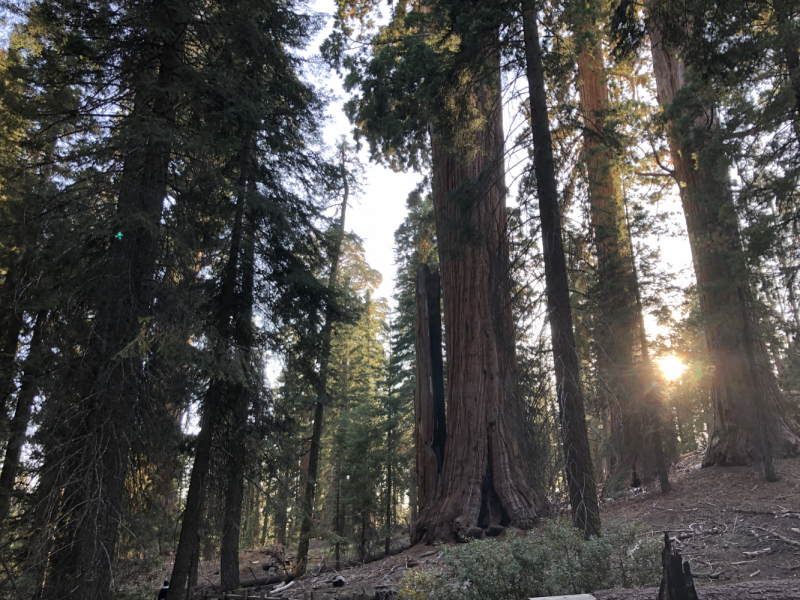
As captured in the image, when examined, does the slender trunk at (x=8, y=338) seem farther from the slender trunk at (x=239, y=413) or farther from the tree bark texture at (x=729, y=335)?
the tree bark texture at (x=729, y=335)

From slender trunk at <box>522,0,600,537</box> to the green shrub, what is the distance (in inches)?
20.8

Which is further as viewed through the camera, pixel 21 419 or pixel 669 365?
pixel 669 365

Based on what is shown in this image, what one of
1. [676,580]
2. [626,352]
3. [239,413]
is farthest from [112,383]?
[626,352]

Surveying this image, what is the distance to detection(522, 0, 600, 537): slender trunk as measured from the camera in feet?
18.1

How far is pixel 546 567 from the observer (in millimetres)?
4797

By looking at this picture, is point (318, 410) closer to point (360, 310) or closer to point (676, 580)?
point (360, 310)

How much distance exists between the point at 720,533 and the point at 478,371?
14.3ft

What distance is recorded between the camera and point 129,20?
7.07 m

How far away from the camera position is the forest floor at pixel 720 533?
4.88 metres

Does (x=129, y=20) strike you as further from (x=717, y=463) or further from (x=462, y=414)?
(x=717, y=463)

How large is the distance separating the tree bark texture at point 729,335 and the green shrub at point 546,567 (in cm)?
586

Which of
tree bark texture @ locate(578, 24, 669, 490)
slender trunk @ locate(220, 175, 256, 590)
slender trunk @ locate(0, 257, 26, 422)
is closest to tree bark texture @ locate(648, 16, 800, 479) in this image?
tree bark texture @ locate(578, 24, 669, 490)

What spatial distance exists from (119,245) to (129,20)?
3.37 metres

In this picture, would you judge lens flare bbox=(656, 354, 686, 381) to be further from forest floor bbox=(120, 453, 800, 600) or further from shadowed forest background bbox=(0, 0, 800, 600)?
forest floor bbox=(120, 453, 800, 600)
